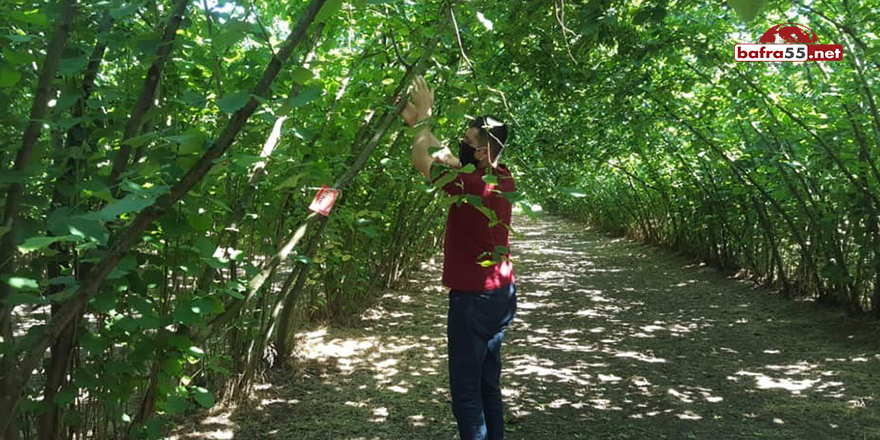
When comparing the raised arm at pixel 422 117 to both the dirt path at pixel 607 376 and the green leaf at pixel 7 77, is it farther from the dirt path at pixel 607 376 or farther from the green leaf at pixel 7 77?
the dirt path at pixel 607 376

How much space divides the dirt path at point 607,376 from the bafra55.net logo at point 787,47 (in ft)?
8.33

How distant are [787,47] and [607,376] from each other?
3.74 m

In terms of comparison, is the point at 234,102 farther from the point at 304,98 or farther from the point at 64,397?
the point at 64,397

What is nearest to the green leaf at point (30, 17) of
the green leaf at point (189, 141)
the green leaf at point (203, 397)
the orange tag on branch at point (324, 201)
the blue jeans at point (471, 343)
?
the green leaf at point (189, 141)

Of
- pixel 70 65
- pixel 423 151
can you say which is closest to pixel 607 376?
pixel 423 151

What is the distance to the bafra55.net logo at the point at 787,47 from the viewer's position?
550cm

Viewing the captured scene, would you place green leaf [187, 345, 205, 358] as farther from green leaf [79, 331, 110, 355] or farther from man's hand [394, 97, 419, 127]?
man's hand [394, 97, 419, 127]

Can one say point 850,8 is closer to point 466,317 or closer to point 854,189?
point 854,189

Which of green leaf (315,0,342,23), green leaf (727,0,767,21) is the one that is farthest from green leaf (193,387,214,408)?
green leaf (727,0,767,21)

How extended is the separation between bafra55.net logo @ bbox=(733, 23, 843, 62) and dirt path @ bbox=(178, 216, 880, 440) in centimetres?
254

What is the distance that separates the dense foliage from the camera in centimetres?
147

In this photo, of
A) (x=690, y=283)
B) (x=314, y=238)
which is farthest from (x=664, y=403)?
(x=690, y=283)

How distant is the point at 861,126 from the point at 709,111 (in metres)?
1.55

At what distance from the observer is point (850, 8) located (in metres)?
4.70
